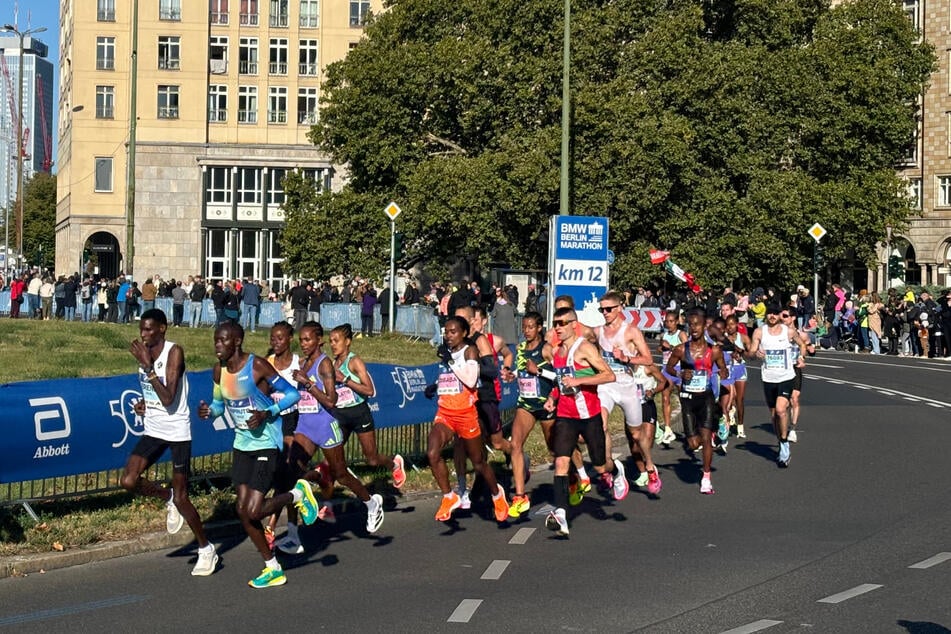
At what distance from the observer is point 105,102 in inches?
2906

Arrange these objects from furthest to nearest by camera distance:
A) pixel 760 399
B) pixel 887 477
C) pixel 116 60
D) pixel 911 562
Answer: pixel 116 60
pixel 760 399
pixel 887 477
pixel 911 562

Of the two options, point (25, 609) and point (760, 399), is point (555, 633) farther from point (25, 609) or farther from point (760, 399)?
point (760, 399)

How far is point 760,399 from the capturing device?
2689cm

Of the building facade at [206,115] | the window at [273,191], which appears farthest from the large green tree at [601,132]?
the building facade at [206,115]

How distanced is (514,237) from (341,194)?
19.3 feet

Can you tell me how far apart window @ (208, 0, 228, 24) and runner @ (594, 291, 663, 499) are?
204ft

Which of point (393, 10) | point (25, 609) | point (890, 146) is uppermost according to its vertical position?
point (393, 10)

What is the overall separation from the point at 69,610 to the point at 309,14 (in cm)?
6757

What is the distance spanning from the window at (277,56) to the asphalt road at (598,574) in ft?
200

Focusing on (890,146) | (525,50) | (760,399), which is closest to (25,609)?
(760,399)

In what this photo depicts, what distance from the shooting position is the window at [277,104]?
239 feet

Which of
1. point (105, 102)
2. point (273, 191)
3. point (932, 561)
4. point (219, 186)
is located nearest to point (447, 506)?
point (932, 561)

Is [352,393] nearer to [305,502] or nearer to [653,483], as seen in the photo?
[305,502]

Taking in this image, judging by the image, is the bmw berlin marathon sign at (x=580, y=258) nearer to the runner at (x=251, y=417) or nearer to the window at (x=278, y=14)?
the runner at (x=251, y=417)
